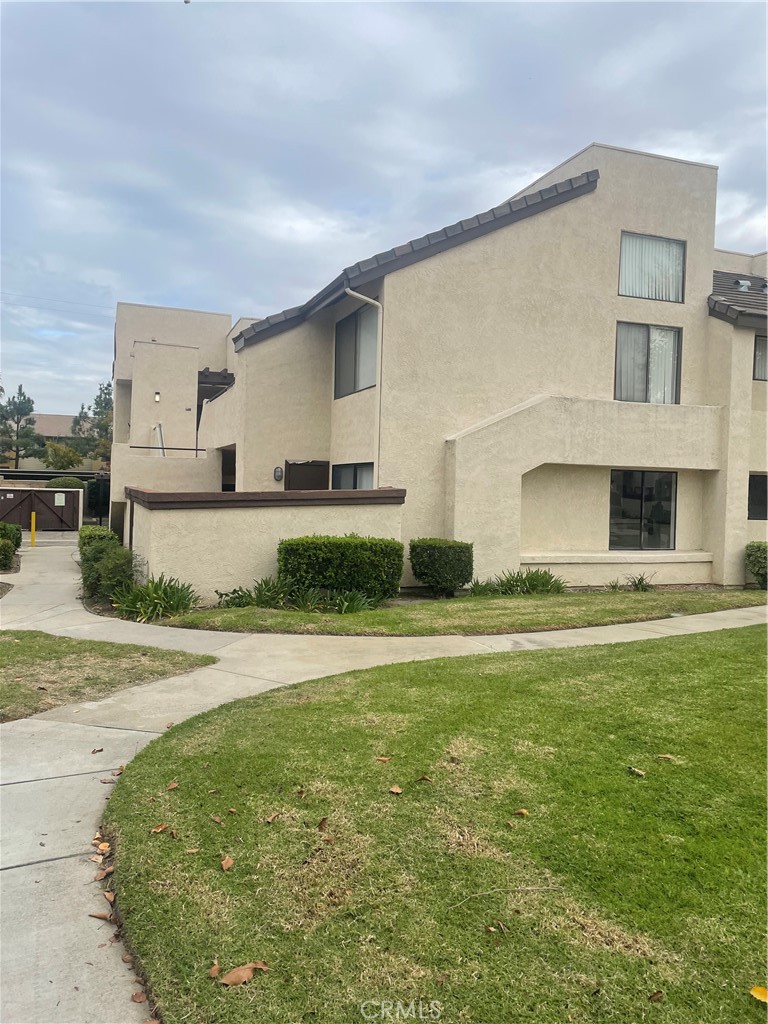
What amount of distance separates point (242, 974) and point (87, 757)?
9.17 ft

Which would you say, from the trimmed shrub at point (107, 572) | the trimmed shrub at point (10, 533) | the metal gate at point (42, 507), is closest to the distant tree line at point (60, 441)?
the metal gate at point (42, 507)

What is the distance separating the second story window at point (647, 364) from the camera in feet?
49.6

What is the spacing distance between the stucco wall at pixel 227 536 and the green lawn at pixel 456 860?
221 inches

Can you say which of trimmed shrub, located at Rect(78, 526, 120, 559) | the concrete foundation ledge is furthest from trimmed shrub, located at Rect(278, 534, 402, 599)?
trimmed shrub, located at Rect(78, 526, 120, 559)

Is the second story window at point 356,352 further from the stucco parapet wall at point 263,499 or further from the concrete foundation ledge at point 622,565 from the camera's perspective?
the concrete foundation ledge at point 622,565

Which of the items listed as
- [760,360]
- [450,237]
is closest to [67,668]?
[450,237]

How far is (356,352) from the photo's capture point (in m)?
14.8

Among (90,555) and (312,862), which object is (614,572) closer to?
(90,555)

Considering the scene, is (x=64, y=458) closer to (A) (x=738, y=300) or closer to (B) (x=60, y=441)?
(B) (x=60, y=441)

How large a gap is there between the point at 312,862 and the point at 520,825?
1.11 meters

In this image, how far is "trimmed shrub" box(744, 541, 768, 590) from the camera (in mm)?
14750

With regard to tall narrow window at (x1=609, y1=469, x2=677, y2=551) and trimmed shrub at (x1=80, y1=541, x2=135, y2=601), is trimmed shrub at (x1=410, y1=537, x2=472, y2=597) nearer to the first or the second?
tall narrow window at (x1=609, y1=469, x2=677, y2=551)

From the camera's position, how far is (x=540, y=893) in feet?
10.6

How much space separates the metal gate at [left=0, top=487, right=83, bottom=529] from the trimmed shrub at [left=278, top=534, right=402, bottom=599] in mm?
23928
